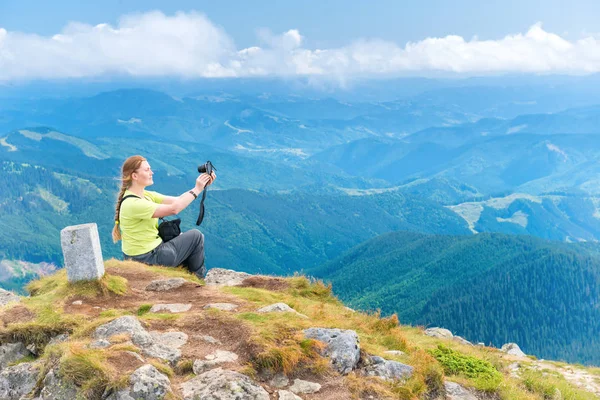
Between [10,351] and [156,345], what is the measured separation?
429 centimetres

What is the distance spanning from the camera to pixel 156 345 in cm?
1145

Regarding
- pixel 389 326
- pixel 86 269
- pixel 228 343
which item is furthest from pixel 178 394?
→ pixel 389 326

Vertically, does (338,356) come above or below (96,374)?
below

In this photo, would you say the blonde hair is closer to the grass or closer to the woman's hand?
the woman's hand

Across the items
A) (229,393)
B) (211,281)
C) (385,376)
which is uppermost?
(229,393)

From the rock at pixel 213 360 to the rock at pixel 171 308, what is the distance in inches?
148

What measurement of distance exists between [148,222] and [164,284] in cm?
245

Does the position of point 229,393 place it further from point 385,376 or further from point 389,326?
point 389,326

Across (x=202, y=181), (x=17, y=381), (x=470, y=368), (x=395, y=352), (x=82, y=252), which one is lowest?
(x=470, y=368)

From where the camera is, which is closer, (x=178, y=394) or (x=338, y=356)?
(x=178, y=394)

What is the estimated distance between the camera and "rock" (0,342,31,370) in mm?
12343

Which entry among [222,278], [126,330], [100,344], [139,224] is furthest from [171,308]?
[222,278]

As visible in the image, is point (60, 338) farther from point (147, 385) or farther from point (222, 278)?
point (222, 278)

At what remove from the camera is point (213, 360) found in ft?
36.5
